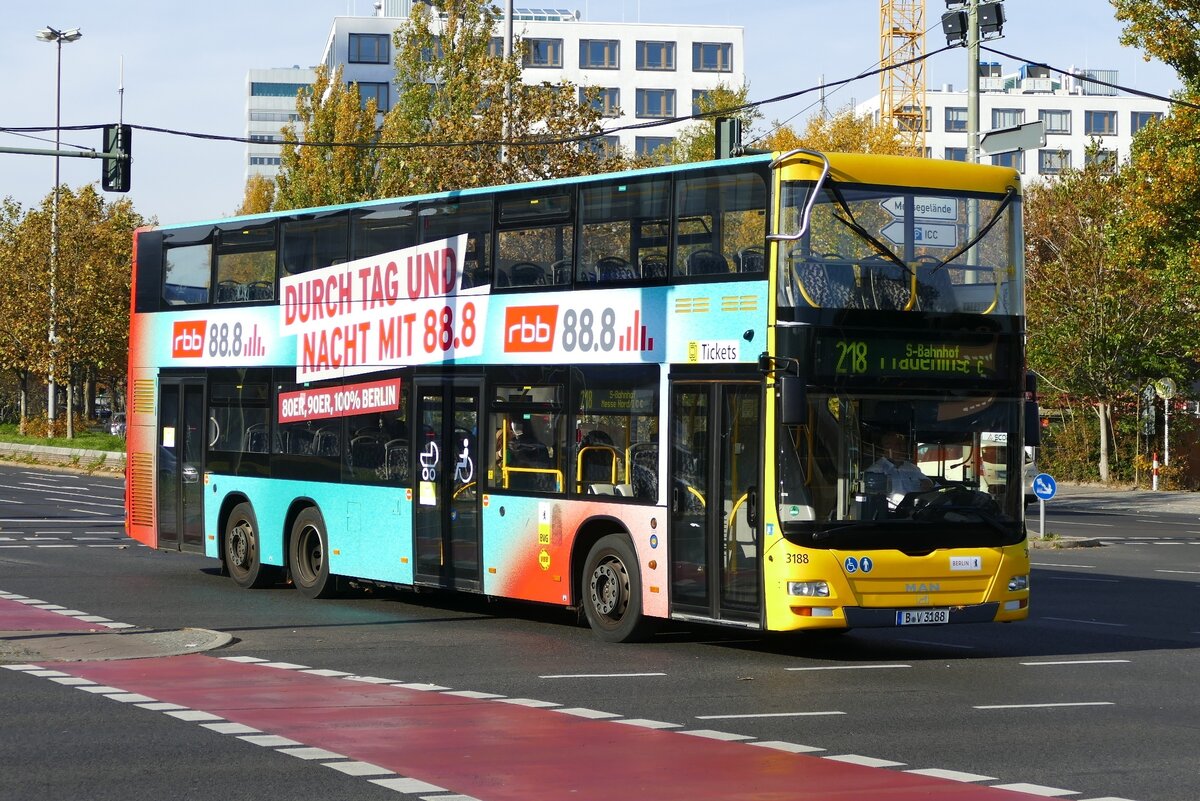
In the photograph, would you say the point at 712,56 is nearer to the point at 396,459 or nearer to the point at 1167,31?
the point at 1167,31

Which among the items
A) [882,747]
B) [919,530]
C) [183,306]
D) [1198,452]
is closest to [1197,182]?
[1198,452]

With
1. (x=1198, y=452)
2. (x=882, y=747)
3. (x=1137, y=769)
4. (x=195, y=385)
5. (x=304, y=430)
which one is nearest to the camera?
(x=1137, y=769)

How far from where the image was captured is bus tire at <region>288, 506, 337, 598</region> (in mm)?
20547

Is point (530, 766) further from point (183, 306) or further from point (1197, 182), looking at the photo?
point (1197, 182)

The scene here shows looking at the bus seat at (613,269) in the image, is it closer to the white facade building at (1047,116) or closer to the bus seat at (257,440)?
the bus seat at (257,440)

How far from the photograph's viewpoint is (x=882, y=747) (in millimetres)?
10562

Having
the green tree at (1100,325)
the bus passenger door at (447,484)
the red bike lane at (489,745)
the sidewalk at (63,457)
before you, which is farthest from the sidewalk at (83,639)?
the sidewalk at (63,457)

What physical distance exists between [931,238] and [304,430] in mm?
8378

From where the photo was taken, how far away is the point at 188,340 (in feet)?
74.5

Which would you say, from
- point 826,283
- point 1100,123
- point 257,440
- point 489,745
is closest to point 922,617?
point 826,283

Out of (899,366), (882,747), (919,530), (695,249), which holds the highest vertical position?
(695,249)

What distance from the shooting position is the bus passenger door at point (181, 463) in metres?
22.6

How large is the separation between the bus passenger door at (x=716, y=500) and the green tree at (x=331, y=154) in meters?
44.1

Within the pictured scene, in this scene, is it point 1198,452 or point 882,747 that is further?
point 1198,452
